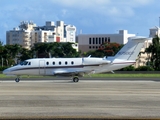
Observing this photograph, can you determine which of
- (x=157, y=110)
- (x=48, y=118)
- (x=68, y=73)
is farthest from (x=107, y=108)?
(x=68, y=73)

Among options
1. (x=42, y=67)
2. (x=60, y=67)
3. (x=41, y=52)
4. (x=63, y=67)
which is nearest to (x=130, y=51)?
(x=63, y=67)

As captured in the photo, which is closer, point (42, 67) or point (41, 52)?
point (42, 67)

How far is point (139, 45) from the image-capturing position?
145 feet

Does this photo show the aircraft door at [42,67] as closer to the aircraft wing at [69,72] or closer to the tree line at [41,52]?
→ the aircraft wing at [69,72]

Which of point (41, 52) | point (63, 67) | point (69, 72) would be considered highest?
point (41, 52)

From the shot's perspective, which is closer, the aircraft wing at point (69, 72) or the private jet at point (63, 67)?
the aircraft wing at point (69, 72)

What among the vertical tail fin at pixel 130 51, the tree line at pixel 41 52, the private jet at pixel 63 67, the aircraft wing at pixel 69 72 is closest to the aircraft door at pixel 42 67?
the private jet at pixel 63 67

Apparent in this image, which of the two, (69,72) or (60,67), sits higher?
(60,67)

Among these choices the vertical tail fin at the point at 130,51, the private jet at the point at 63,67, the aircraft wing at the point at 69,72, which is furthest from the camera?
the vertical tail fin at the point at 130,51

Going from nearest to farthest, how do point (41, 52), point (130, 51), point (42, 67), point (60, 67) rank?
point (42, 67), point (60, 67), point (130, 51), point (41, 52)

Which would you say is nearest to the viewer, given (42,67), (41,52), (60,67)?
(42,67)

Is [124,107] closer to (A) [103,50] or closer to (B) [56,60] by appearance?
(B) [56,60]

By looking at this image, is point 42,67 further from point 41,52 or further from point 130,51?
point 41,52

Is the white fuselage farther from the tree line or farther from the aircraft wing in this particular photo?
the tree line
